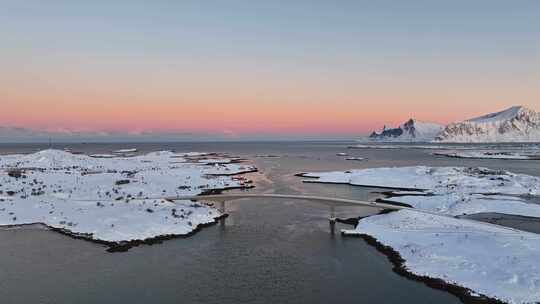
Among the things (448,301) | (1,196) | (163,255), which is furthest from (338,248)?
(1,196)

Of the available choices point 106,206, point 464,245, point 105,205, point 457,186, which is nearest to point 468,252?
point 464,245

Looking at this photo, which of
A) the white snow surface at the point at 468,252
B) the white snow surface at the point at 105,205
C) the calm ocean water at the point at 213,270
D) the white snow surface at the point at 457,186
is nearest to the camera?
the calm ocean water at the point at 213,270

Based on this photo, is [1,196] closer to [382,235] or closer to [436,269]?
[382,235]

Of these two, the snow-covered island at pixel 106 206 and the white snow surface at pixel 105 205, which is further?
the white snow surface at pixel 105 205

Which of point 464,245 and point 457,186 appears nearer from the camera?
point 464,245

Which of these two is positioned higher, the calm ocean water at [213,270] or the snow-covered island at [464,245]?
the snow-covered island at [464,245]

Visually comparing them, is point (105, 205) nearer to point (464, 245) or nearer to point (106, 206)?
point (106, 206)

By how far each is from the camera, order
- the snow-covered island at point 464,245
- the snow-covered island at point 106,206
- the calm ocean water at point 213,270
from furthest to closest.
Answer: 1. the snow-covered island at point 106,206
2. the snow-covered island at point 464,245
3. the calm ocean water at point 213,270

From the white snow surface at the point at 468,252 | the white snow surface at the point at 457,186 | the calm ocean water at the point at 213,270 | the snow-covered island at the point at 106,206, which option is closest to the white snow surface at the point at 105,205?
the snow-covered island at the point at 106,206

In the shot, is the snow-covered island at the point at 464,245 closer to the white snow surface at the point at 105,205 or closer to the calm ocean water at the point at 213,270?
the calm ocean water at the point at 213,270
